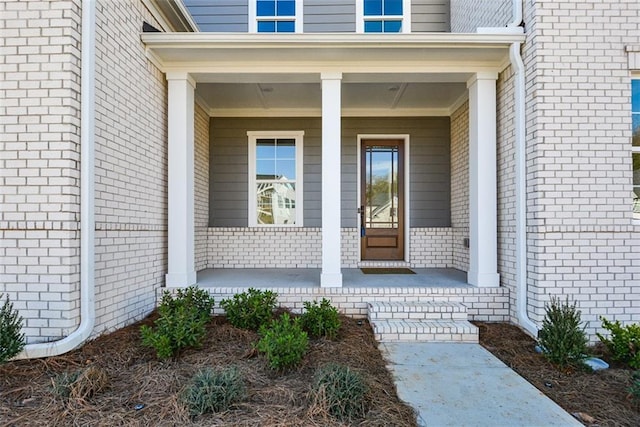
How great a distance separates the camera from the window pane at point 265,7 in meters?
5.94

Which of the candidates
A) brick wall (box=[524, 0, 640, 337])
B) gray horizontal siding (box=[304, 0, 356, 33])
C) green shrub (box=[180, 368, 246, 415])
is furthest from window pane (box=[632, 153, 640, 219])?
gray horizontal siding (box=[304, 0, 356, 33])

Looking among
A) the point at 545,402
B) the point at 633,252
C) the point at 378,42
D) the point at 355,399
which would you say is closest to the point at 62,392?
the point at 355,399

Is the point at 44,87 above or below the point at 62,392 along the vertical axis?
above

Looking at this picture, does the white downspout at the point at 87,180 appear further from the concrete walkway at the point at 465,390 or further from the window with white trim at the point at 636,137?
the window with white trim at the point at 636,137

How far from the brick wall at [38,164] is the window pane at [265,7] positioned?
366cm

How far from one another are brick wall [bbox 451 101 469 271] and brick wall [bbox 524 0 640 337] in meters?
1.83

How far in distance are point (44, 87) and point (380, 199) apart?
4.75 meters

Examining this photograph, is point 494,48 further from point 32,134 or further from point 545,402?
point 32,134

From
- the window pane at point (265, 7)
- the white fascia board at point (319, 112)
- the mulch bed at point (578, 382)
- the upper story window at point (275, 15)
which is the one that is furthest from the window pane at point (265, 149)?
the mulch bed at point (578, 382)

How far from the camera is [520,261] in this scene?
3.73 m

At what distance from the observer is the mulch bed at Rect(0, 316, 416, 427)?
2094 millimetres

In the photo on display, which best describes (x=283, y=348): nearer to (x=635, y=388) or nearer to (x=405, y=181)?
(x=635, y=388)

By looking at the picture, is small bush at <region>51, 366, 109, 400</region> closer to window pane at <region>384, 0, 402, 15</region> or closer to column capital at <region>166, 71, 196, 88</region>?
column capital at <region>166, 71, 196, 88</region>

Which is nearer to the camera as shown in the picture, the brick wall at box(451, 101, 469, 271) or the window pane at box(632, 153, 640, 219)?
the window pane at box(632, 153, 640, 219)
